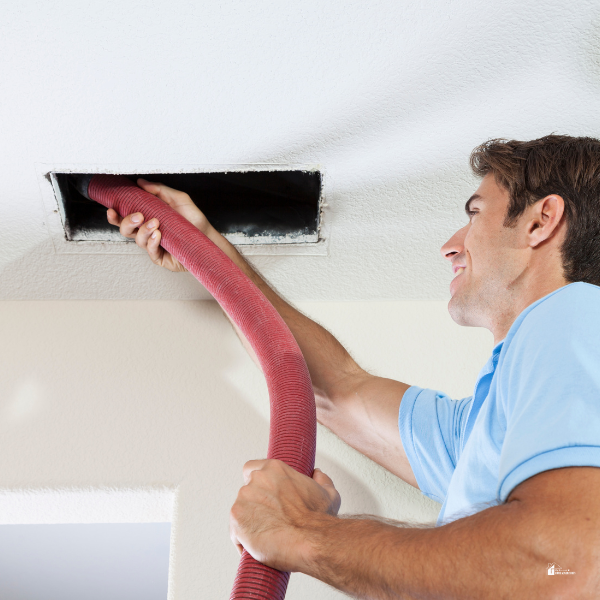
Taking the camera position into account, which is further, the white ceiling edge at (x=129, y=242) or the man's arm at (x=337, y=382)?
the man's arm at (x=337, y=382)

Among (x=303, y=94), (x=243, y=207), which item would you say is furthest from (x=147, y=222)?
(x=303, y=94)

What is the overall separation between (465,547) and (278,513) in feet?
1.03

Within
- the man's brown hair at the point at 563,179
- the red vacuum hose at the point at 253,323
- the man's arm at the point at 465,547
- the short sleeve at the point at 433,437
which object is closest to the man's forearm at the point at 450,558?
the man's arm at the point at 465,547

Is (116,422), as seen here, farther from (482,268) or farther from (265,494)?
(482,268)

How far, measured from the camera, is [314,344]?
1651 mm

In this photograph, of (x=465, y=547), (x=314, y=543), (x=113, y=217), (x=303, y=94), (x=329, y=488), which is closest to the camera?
(x=465, y=547)

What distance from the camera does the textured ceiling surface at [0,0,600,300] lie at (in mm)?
1115

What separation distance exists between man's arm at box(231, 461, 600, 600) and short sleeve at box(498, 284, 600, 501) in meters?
0.02

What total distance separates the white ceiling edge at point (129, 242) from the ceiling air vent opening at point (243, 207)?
0.04 feet

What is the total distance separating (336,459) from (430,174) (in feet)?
2.58

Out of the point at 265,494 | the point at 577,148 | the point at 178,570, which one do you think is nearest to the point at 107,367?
the point at 178,570

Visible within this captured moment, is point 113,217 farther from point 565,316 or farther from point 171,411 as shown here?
point 565,316

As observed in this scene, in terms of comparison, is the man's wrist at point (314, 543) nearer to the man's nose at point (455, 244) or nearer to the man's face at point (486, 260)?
the man's face at point (486, 260)

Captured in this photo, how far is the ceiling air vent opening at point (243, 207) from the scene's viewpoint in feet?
5.23
